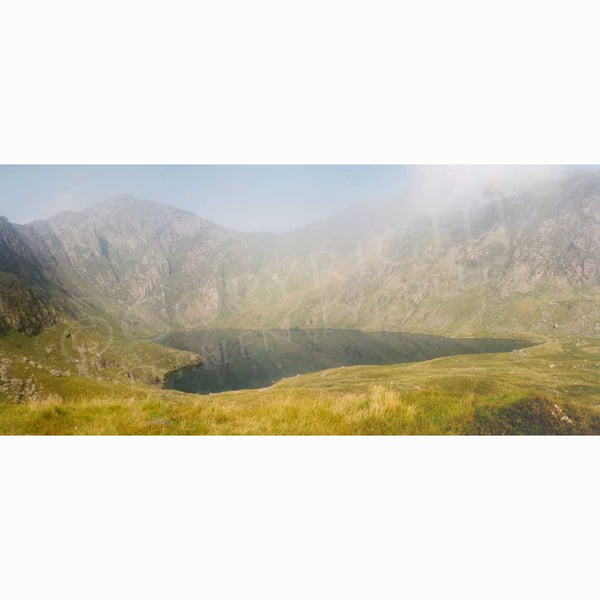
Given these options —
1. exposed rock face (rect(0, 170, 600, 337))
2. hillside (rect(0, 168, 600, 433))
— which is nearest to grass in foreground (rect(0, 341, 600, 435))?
hillside (rect(0, 168, 600, 433))

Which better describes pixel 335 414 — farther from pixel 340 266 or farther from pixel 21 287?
pixel 340 266

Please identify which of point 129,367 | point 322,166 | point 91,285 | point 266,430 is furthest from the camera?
point 129,367

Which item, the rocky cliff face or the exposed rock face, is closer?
the rocky cliff face

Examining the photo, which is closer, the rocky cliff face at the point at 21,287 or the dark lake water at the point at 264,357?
the rocky cliff face at the point at 21,287

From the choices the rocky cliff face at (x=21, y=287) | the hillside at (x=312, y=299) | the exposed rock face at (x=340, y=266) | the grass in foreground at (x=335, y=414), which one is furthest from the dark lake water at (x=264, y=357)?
the grass in foreground at (x=335, y=414)

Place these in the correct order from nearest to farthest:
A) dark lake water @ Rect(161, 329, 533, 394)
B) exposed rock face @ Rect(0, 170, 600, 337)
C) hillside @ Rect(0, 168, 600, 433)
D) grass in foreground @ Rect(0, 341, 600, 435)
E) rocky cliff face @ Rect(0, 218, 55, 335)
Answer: grass in foreground @ Rect(0, 341, 600, 435), hillside @ Rect(0, 168, 600, 433), rocky cliff face @ Rect(0, 218, 55, 335), exposed rock face @ Rect(0, 170, 600, 337), dark lake water @ Rect(161, 329, 533, 394)

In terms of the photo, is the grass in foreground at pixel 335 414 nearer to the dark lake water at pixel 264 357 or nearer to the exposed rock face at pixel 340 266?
the exposed rock face at pixel 340 266

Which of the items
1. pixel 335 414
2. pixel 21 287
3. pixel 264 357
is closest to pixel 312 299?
pixel 264 357

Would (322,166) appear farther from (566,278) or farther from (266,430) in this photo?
(566,278)

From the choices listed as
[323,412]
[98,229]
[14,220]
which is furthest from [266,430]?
[98,229]

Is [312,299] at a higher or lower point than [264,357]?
higher

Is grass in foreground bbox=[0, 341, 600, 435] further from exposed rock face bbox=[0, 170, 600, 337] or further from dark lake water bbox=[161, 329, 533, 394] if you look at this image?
dark lake water bbox=[161, 329, 533, 394]
